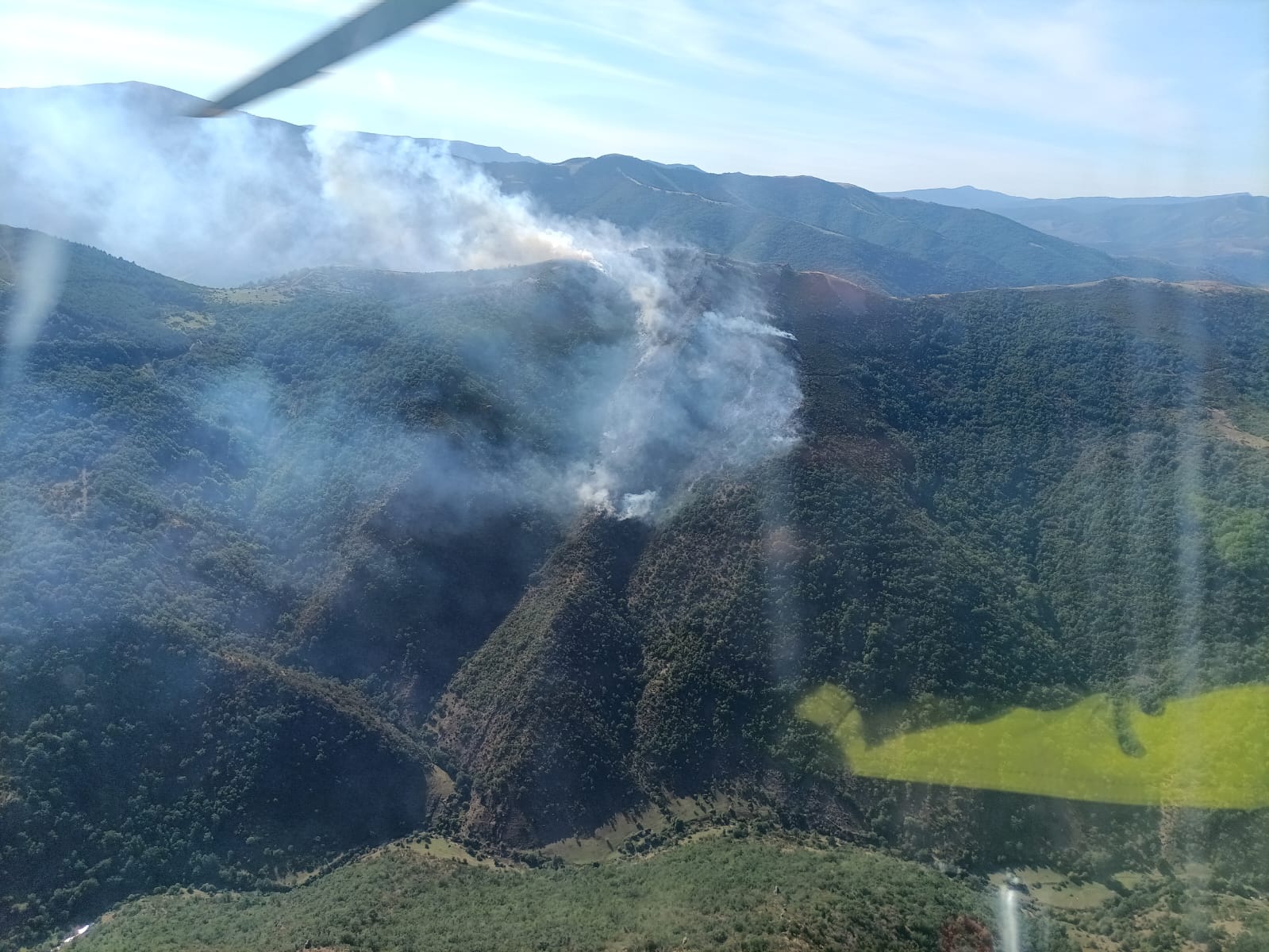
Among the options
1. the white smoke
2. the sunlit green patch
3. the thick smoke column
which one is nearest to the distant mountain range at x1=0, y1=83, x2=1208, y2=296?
the thick smoke column

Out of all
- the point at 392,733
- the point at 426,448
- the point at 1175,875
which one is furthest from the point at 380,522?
the point at 1175,875

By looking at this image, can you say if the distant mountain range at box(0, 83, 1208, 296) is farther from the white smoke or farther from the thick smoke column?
the white smoke

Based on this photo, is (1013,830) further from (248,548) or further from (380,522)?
(248,548)

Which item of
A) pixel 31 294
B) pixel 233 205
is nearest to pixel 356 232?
pixel 233 205

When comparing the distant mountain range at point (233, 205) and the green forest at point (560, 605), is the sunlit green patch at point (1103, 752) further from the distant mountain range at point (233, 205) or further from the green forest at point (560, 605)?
the distant mountain range at point (233, 205)

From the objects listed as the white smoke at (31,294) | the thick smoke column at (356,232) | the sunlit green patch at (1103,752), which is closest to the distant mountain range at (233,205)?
the thick smoke column at (356,232)

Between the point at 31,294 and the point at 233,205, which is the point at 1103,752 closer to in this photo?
the point at 31,294
